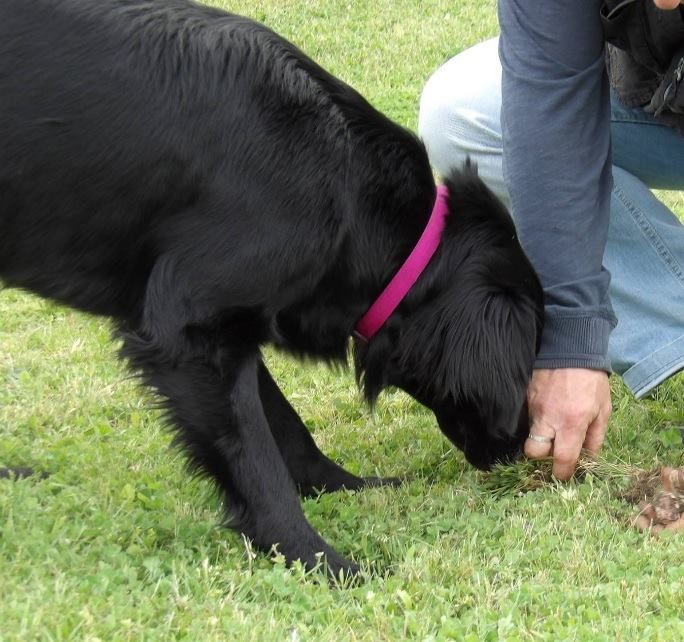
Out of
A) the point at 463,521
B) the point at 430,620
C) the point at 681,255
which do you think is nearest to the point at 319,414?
the point at 463,521

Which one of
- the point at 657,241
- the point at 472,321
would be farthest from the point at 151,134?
the point at 657,241

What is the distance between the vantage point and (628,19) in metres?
3.12

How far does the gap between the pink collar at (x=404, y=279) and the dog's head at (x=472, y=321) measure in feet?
0.07

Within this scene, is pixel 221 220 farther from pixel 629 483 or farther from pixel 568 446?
pixel 629 483

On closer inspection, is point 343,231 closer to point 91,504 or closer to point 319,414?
point 91,504

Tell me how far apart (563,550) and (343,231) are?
97cm

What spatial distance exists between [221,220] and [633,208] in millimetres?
1722

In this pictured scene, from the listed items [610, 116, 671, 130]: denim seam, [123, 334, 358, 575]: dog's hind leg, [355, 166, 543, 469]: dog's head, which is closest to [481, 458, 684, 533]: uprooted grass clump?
[355, 166, 543, 469]: dog's head

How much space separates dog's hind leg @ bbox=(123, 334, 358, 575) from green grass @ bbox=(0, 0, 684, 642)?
99 mm

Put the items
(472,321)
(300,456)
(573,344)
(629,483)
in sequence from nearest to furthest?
(472,321), (573,344), (629,483), (300,456)

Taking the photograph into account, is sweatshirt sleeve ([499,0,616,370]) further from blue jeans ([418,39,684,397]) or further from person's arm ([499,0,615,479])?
blue jeans ([418,39,684,397])

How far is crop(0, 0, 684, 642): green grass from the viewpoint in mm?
2336

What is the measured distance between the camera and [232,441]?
9.25ft

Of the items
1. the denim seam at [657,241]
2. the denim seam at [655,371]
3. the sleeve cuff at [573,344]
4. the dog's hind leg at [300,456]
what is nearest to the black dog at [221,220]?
the sleeve cuff at [573,344]
